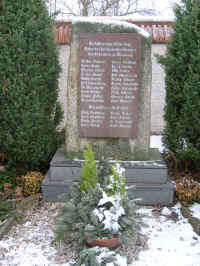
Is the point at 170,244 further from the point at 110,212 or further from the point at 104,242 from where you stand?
the point at 110,212

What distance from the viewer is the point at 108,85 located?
4258 millimetres

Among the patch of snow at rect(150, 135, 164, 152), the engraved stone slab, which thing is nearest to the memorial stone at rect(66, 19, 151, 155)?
the engraved stone slab

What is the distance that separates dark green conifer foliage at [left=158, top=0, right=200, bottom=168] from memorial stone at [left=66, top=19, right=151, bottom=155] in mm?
597

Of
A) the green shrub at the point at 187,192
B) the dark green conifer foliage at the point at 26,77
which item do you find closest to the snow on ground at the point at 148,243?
the green shrub at the point at 187,192

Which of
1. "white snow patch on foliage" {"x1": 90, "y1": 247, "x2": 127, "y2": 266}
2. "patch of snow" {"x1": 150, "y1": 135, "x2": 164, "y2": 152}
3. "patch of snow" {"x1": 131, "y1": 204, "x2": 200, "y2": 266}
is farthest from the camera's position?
"patch of snow" {"x1": 150, "y1": 135, "x2": 164, "y2": 152}

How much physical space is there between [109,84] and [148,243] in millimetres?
2168

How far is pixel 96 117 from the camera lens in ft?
14.4

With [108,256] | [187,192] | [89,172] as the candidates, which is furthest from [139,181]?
[108,256]

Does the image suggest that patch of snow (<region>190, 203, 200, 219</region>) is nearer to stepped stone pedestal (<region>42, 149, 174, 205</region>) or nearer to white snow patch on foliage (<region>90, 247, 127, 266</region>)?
stepped stone pedestal (<region>42, 149, 174, 205</region>)

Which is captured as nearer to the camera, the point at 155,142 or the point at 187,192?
the point at 187,192

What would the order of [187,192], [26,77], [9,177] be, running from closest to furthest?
[187,192] → [26,77] → [9,177]

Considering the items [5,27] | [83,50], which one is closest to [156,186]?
[83,50]

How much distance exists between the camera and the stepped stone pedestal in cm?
423

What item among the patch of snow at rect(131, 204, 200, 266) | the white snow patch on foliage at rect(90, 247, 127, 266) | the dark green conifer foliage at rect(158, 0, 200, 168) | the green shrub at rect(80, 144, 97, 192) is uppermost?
the dark green conifer foliage at rect(158, 0, 200, 168)
